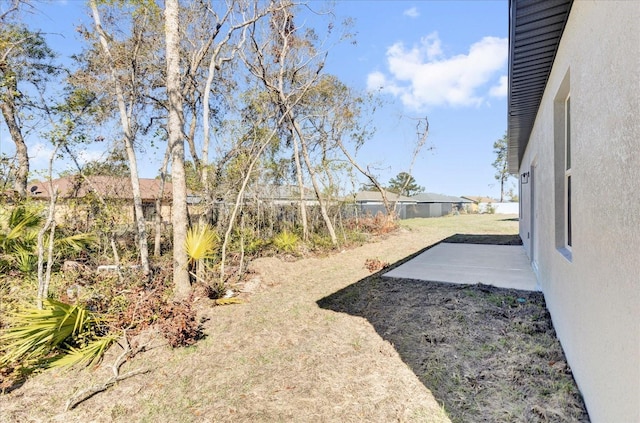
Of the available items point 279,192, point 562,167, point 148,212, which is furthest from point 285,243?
point 562,167

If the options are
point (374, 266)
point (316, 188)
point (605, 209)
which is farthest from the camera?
point (316, 188)

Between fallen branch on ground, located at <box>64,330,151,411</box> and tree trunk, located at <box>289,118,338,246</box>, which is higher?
tree trunk, located at <box>289,118,338,246</box>

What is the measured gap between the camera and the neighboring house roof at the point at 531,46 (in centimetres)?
278

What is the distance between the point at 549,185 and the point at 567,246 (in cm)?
83

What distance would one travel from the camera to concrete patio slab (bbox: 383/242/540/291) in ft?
18.8

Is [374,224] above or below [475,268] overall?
above

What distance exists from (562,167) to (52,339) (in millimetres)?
5632

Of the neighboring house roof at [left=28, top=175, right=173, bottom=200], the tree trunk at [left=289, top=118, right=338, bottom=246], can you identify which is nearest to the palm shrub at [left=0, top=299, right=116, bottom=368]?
the neighboring house roof at [left=28, top=175, right=173, bottom=200]

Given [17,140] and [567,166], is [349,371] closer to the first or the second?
[567,166]

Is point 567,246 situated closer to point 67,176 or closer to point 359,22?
point 67,176

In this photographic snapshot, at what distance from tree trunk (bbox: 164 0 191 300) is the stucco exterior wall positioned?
Result: 5201 mm

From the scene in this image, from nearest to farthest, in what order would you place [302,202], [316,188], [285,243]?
1. [285,243]
2. [302,202]
3. [316,188]

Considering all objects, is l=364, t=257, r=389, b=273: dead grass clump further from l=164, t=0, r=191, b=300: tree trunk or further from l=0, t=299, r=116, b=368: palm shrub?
l=0, t=299, r=116, b=368: palm shrub

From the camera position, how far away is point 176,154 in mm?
5555
